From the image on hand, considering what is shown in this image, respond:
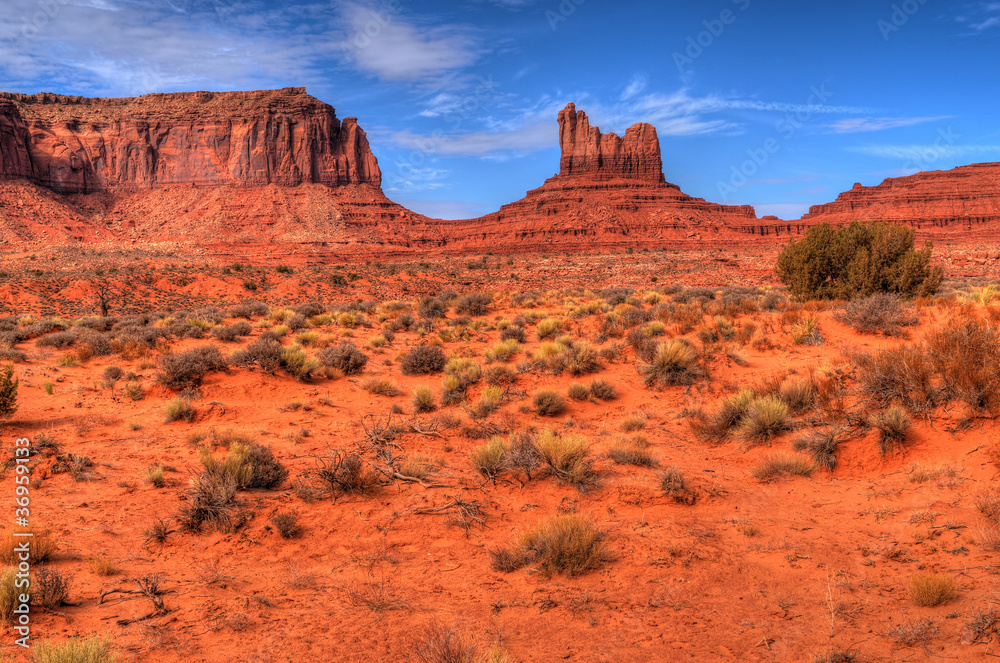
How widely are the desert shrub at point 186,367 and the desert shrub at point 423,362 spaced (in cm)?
398

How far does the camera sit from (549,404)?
9.52 m

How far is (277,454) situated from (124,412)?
3986mm

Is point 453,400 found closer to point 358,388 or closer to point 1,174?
point 358,388

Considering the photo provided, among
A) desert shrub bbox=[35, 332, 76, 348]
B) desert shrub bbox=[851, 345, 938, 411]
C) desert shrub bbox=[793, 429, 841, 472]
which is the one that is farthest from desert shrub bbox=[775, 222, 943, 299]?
desert shrub bbox=[35, 332, 76, 348]

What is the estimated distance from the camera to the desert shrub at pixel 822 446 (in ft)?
21.3

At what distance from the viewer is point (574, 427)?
883cm

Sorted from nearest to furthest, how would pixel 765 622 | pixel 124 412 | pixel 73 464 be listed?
pixel 765 622 → pixel 73 464 → pixel 124 412

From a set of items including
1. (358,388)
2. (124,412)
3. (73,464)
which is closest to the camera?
(73,464)

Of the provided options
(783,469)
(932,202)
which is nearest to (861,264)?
(783,469)

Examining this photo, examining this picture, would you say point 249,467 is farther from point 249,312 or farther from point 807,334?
point 249,312

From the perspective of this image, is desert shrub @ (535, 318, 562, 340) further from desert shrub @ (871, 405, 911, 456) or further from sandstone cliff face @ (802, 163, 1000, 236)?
sandstone cliff face @ (802, 163, 1000, 236)

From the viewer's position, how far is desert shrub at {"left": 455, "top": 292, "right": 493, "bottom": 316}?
21922 millimetres

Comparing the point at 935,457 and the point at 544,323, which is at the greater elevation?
the point at 544,323

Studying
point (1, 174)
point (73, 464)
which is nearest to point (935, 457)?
point (73, 464)
